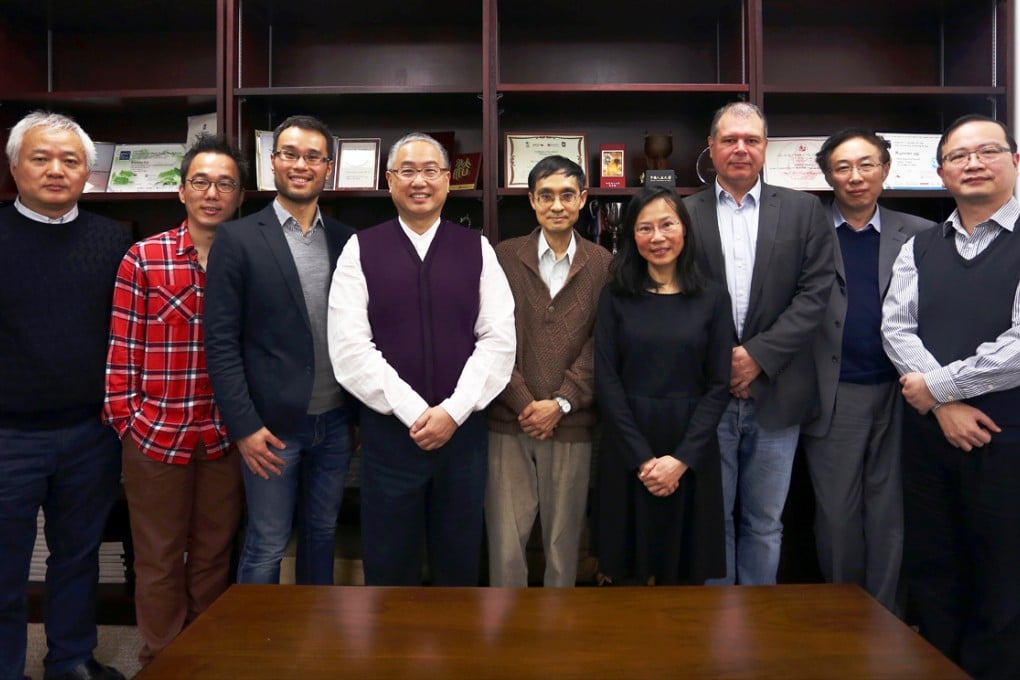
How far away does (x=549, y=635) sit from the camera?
1.12 meters

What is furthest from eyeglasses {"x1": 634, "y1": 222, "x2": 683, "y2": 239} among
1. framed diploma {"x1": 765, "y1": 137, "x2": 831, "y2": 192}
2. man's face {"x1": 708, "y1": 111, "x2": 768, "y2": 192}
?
framed diploma {"x1": 765, "y1": 137, "x2": 831, "y2": 192}

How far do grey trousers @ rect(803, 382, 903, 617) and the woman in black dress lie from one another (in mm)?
480

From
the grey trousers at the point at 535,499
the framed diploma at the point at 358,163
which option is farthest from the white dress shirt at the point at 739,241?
the framed diploma at the point at 358,163

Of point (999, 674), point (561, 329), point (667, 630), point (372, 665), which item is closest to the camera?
point (372, 665)

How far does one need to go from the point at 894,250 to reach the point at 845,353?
37 cm

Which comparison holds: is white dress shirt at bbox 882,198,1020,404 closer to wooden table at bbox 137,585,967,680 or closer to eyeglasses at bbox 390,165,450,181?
wooden table at bbox 137,585,967,680

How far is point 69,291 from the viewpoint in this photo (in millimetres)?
1911

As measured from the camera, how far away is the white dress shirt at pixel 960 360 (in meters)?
1.75

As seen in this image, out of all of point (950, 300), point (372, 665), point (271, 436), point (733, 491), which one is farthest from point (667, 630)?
point (950, 300)

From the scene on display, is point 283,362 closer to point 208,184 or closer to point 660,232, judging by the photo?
point 208,184

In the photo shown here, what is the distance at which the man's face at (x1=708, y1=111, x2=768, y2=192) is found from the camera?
81.5 inches

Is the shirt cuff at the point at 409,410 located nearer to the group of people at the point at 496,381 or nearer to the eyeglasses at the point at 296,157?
the group of people at the point at 496,381

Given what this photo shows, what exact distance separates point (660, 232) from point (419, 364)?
0.78 meters

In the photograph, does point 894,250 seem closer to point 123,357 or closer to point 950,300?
point 950,300
